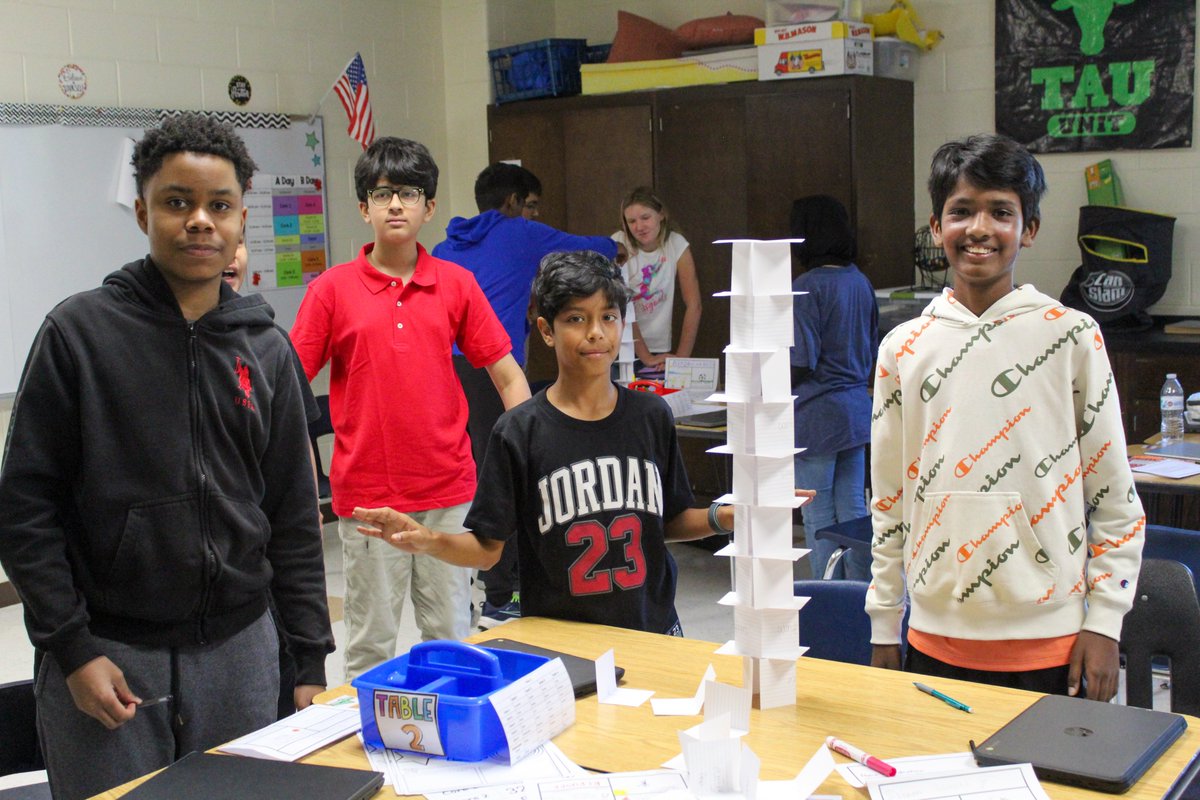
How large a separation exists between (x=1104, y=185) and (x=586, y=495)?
4.04 m

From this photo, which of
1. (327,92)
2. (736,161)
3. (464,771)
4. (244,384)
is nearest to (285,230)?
(327,92)

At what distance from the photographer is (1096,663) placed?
185 cm

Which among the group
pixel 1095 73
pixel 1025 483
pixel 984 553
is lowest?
pixel 984 553

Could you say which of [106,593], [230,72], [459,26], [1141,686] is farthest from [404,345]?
[459,26]

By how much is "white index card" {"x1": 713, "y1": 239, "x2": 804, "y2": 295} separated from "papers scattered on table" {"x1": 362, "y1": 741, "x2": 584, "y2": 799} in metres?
0.67

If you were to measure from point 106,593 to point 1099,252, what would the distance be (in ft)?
15.0

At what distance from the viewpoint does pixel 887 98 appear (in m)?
5.67

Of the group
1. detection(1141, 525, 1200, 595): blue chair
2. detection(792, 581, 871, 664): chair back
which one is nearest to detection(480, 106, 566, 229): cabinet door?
detection(1141, 525, 1200, 595): blue chair

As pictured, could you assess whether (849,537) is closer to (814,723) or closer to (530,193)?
(814,723)

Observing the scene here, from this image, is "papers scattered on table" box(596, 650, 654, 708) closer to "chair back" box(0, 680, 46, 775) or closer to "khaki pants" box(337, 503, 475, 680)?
"chair back" box(0, 680, 46, 775)

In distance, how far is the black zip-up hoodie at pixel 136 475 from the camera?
66.2 inches

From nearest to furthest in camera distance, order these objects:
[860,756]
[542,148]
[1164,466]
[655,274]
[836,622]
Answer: [860,756] → [836,622] → [1164,466] → [655,274] → [542,148]

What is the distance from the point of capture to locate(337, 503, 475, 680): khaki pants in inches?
121

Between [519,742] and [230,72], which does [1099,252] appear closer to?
[230,72]
